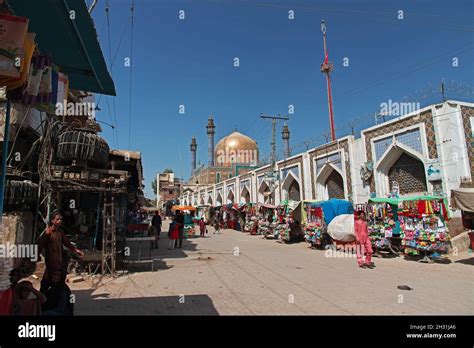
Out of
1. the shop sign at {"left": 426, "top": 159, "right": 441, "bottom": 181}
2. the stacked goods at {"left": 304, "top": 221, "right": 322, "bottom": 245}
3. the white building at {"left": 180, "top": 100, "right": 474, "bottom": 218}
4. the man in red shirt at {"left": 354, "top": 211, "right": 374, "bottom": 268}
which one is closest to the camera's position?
the man in red shirt at {"left": 354, "top": 211, "right": 374, "bottom": 268}

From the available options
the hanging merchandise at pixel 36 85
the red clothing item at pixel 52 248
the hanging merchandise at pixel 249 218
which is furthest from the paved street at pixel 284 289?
the hanging merchandise at pixel 249 218

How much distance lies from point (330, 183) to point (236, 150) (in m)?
35.7

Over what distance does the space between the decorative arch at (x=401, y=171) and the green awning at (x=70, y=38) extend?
38.2 ft

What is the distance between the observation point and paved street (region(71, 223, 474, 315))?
5008mm

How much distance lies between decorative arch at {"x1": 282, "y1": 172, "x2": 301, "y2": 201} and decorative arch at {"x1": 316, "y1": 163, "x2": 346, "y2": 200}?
2443 mm

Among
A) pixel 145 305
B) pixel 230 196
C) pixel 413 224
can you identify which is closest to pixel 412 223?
pixel 413 224

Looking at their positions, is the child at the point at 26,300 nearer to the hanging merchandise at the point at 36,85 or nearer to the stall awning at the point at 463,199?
the hanging merchandise at the point at 36,85

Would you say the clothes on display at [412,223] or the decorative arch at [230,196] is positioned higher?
the decorative arch at [230,196]

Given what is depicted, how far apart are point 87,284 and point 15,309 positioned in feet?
13.3

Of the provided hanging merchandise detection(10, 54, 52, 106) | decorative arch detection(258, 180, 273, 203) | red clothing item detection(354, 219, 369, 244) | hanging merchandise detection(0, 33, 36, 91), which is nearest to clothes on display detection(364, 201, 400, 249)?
red clothing item detection(354, 219, 369, 244)

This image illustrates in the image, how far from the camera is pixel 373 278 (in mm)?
7270

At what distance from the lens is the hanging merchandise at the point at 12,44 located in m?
2.76

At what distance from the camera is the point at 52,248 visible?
13.9 feet

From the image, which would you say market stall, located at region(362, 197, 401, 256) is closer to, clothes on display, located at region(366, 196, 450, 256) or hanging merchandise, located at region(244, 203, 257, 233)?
clothes on display, located at region(366, 196, 450, 256)
